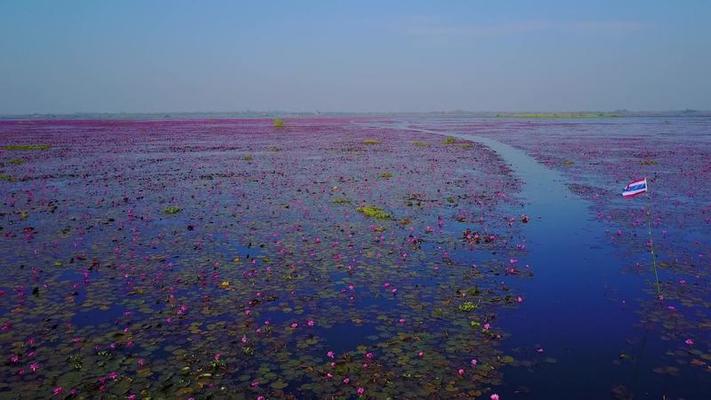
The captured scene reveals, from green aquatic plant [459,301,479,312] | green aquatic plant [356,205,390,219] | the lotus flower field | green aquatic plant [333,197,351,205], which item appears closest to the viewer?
the lotus flower field

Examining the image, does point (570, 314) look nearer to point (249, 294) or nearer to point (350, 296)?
point (350, 296)

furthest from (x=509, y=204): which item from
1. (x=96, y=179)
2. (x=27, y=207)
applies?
(x=96, y=179)

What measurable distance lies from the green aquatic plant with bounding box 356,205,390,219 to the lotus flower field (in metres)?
0.10

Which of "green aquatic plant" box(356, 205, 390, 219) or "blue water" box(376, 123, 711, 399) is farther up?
"green aquatic plant" box(356, 205, 390, 219)

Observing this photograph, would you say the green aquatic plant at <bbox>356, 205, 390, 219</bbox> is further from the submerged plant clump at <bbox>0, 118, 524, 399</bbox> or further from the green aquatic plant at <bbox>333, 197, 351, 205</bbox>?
the green aquatic plant at <bbox>333, 197, 351, 205</bbox>

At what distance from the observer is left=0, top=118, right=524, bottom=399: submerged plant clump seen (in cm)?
788

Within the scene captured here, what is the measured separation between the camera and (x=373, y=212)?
2005 centimetres

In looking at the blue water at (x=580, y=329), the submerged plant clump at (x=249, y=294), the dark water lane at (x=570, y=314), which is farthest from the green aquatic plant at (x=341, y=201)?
the blue water at (x=580, y=329)

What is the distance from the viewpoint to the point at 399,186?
27656 millimetres

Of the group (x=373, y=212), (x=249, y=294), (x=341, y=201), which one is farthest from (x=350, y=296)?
(x=341, y=201)

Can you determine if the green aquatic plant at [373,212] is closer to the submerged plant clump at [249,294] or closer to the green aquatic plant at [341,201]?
the submerged plant clump at [249,294]

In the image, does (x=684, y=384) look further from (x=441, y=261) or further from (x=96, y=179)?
(x=96, y=179)

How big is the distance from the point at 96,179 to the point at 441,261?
24572mm

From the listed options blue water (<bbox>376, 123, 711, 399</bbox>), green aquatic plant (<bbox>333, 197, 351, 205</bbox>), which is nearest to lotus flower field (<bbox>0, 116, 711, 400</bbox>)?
blue water (<bbox>376, 123, 711, 399</bbox>)
